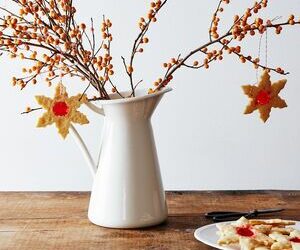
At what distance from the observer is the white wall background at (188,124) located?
2.95 meters

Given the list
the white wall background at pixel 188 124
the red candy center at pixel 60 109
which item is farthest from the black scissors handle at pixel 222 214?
the white wall background at pixel 188 124

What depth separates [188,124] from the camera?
302 centimetres

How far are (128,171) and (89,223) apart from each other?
0.15 meters

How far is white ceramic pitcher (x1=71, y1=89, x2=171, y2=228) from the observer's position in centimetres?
133

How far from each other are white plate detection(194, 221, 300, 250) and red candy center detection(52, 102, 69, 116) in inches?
13.6

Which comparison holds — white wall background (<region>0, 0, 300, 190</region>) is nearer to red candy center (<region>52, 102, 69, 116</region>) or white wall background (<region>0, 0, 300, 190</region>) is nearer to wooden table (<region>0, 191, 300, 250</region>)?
Answer: wooden table (<region>0, 191, 300, 250</region>)

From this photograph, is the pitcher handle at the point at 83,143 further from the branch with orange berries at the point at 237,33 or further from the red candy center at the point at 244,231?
the red candy center at the point at 244,231

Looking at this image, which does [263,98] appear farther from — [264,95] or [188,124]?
[188,124]

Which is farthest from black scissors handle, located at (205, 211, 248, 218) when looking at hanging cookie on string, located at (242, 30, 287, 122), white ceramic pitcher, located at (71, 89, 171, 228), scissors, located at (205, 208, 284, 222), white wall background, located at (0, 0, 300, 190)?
white wall background, located at (0, 0, 300, 190)

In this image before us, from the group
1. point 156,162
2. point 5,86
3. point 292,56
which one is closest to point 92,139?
point 5,86

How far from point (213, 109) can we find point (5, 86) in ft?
3.10

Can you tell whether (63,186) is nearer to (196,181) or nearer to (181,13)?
(196,181)

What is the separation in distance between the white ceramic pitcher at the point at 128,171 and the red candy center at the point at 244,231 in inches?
7.9

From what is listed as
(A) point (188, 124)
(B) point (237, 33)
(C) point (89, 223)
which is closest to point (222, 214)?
(C) point (89, 223)
